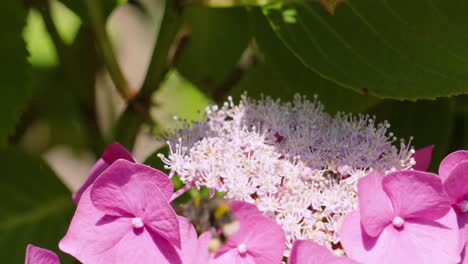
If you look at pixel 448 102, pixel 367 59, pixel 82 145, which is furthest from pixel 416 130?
pixel 82 145

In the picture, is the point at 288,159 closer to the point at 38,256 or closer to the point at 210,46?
the point at 38,256

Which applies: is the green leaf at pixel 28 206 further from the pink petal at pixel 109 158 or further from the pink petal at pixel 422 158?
the pink petal at pixel 422 158

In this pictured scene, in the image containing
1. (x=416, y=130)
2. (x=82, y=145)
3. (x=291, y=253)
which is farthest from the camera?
(x=82, y=145)

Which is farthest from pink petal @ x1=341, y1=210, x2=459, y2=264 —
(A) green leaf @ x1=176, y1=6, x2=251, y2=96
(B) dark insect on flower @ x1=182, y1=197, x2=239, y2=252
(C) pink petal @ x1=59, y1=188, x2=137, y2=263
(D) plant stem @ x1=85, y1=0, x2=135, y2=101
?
(A) green leaf @ x1=176, y1=6, x2=251, y2=96

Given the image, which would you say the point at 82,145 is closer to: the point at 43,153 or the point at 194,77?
the point at 43,153

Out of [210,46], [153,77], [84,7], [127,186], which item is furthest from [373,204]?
[210,46]

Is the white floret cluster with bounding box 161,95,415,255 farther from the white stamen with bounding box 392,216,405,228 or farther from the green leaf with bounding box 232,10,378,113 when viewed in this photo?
the green leaf with bounding box 232,10,378,113

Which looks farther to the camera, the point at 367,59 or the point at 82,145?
the point at 82,145
